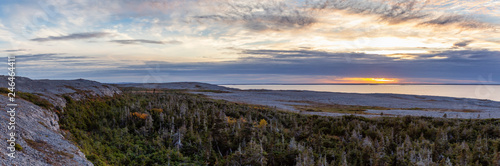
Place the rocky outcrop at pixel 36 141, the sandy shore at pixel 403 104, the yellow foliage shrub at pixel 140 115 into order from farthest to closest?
the sandy shore at pixel 403 104, the yellow foliage shrub at pixel 140 115, the rocky outcrop at pixel 36 141

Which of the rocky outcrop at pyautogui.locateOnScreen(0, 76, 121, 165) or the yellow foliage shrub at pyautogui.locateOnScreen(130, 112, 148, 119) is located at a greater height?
the rocky outcrop at pyautogui.locateOnScreen(0, 76, 121, 165)

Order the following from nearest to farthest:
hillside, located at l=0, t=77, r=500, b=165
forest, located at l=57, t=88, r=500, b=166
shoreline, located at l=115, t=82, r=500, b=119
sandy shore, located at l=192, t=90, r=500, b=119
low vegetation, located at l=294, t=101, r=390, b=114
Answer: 1. hillside, located at l=0, t=77, r=500, b=165
2. forest, located at l=57, t=88, r=500, b=166
3. shoreline, located at l=115, t=82, r=500, b=119
4. sandy shore, located at l=192, t=90, r=500, b=119
5. low vegetation, located at l=294, t=101, r=390, b=114

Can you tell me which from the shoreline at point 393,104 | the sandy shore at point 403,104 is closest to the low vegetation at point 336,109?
the shoreline at point 393,104

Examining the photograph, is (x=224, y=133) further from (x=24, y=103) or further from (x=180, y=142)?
(x=24, y=103)

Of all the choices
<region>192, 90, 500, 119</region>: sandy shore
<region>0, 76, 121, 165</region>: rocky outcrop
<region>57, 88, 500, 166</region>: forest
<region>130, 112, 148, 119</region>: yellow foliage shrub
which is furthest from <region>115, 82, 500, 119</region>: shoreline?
<region>0, 76, 121, 165</region>: rocky outcrop

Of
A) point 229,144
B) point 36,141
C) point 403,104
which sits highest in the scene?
point 36,141

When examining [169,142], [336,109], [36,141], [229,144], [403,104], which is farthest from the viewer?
[403,104]

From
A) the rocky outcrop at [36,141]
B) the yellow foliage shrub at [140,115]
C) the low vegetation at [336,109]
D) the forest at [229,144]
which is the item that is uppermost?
the rocky outcrop at [36,141]

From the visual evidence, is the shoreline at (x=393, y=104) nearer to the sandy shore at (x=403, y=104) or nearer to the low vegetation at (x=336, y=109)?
the sandy shore at (x=403, y=104)

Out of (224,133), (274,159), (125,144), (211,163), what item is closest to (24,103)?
(125,144)

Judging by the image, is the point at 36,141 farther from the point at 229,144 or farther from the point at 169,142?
the point at 229,144

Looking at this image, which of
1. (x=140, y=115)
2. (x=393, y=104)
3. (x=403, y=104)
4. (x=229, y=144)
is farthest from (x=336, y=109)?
(x=140, y=115)

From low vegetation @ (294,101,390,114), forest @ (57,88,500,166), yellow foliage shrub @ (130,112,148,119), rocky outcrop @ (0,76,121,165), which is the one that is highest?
rocky outcrop @ (0,76,121,165)

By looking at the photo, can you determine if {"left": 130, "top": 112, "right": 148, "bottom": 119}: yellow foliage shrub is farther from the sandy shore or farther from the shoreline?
the sandy shore
